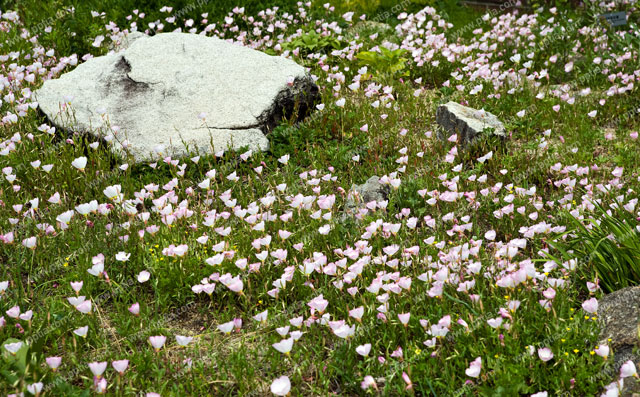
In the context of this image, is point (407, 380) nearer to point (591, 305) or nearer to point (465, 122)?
point (591, 305)

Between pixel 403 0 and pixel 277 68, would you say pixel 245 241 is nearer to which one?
pixel 277 68

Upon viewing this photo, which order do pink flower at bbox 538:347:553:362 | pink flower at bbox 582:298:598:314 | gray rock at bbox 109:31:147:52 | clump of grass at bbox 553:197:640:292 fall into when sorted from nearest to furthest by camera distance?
pink flower at bbox 538:347:553:362
pink flower at bbox 582:298:598:314
clump of grass at bbox 553:197:640:292
gray rock at bbox 109:31:147:52

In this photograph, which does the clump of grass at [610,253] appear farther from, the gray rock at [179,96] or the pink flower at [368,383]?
the gray rock at [179,96]

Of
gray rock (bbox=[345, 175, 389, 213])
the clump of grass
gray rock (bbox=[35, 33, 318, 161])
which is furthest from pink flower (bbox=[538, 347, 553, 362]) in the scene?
gray rock (bbox=[35, 33, 318, 161])

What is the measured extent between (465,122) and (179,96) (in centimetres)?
325

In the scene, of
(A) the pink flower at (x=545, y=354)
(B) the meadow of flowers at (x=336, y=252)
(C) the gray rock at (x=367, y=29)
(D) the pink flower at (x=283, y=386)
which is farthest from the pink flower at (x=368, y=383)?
(C) the gray rock at (x=367, y=29)

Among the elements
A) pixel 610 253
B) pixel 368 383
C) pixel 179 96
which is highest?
pixel 610 253

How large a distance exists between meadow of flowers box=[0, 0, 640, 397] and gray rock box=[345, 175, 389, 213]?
0.10 meters

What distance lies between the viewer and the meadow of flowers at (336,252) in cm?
303

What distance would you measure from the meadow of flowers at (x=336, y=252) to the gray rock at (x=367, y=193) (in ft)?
0.33

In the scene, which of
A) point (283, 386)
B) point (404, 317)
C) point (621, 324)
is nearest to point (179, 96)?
point (404, 317)

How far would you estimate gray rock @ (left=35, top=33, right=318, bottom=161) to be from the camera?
598 cm

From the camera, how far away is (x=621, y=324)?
9.84 feet

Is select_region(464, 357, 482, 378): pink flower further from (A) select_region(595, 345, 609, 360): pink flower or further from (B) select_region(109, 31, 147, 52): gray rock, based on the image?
(B) select_region(109, 31, 147, 52): gray rock
